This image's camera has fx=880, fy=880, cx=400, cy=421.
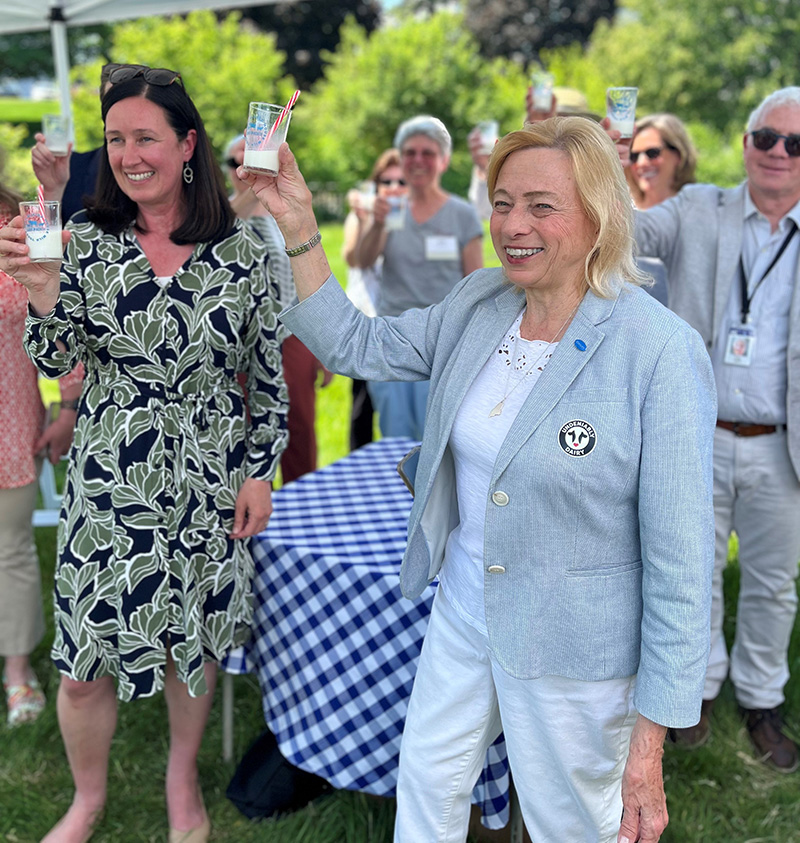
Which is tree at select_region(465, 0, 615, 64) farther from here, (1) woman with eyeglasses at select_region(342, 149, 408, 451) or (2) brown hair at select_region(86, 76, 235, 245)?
(2) brown hair at select_region(86, 76, 235, 245)

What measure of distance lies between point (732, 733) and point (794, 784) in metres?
0.27

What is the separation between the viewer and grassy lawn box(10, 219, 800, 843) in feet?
8.57

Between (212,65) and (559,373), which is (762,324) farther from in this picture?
(212,65)

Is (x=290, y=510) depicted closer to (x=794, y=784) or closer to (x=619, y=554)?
(x=619, y=554)

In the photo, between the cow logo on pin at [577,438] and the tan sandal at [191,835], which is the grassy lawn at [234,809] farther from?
the cow logo on pin at [577,438]

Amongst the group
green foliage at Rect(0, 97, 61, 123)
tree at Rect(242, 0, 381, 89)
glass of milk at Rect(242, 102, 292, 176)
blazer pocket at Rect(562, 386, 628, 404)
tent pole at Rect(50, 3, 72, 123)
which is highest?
tree at Rect(242, 0, 381, 89)

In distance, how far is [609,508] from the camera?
5.56 feet

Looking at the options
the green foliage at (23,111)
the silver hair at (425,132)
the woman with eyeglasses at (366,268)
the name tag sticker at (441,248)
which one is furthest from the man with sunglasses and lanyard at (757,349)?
the green foliage at (23,111)

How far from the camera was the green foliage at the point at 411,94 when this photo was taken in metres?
20.7

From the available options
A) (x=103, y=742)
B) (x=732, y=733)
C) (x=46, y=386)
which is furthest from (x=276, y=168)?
(x=46, y=386)

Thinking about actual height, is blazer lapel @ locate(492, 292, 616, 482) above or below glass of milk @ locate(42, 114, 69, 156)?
below

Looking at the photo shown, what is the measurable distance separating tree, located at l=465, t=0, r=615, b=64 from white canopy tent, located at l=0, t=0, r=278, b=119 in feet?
115

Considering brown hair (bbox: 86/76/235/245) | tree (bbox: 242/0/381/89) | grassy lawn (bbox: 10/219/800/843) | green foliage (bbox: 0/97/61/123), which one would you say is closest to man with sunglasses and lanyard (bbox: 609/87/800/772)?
grassy lawn (bbox: 10/219/800/843)

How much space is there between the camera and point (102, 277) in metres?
2.16
